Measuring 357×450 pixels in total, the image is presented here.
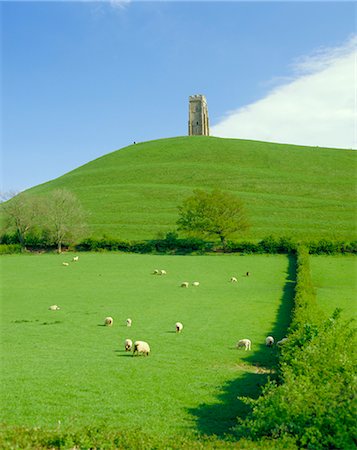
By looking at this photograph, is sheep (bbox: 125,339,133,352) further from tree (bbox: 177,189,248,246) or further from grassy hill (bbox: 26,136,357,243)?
grassy hill (bbox: 26,136,357,243)

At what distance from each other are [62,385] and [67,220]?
79.4 meters

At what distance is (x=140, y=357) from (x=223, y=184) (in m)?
106

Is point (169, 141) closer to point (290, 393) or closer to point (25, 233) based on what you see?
point (25, 233)

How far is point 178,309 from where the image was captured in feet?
121

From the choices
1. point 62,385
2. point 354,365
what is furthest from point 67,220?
point 354,365

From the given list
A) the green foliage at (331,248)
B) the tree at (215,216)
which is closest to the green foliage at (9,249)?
the tree at (215,216)

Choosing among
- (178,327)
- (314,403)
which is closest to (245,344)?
(178,327)

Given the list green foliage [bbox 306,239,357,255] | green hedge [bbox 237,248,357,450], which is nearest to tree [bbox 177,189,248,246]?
green foliage [bbox 306,239,357,255]

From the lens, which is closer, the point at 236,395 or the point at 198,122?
the point at 236,395

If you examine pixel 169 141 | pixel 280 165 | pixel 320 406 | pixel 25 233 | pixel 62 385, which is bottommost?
pixel 62 385

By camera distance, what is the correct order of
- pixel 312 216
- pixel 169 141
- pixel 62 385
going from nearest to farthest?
1. pixel 62 385
2. pixel 312 216
3. pixel 169 141

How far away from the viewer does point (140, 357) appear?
23.6m

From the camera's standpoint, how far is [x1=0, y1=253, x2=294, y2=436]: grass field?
17.1 metres

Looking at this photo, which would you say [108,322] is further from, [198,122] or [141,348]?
[198,122]
